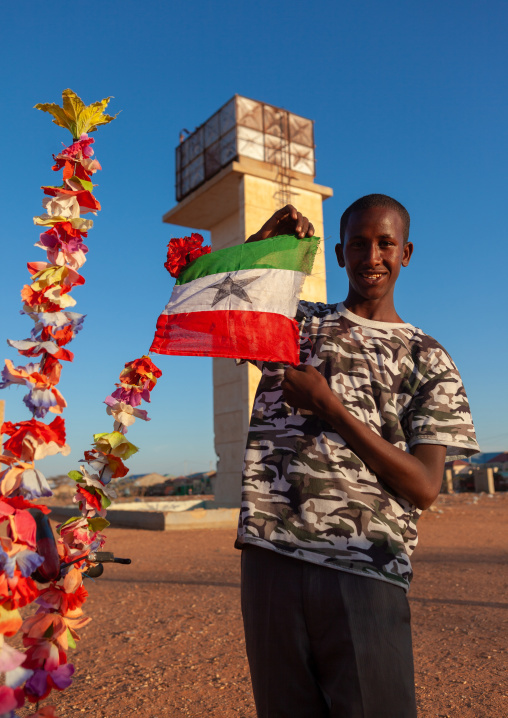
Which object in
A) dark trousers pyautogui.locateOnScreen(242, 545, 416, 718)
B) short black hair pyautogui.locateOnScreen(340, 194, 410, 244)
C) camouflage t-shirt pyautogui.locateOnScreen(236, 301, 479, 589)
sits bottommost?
dark trousers pyautogui.locateOnScreen(242, 545, 416, 718)

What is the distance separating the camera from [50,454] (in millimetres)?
1433

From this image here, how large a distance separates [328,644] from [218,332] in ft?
3.38

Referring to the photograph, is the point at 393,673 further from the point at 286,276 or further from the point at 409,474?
the point at 286,276

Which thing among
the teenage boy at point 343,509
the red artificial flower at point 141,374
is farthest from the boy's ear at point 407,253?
the red artificial flower at point 141,374

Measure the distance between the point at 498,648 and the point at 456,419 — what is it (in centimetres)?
346

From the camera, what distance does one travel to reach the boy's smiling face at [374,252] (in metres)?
1.82

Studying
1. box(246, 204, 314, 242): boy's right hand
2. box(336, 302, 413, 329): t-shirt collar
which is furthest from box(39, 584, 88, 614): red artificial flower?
box(246, 204, 314, 242): boy's right hand

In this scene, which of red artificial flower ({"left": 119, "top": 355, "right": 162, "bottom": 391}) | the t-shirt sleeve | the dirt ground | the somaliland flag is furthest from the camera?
the dirt ground

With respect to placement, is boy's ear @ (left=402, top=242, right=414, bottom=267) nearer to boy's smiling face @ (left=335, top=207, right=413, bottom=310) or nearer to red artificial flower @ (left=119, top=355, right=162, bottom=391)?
boy's smiling face @ (left=335, top=207, right=413, bottom=310)

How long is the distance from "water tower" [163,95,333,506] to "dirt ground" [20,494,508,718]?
7161 millimetres

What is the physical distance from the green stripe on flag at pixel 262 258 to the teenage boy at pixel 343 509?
404 mm

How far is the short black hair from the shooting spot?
1.85 m

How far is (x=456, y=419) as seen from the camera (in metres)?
1.66

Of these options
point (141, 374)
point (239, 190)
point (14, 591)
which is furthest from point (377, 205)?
point (239, 190)
